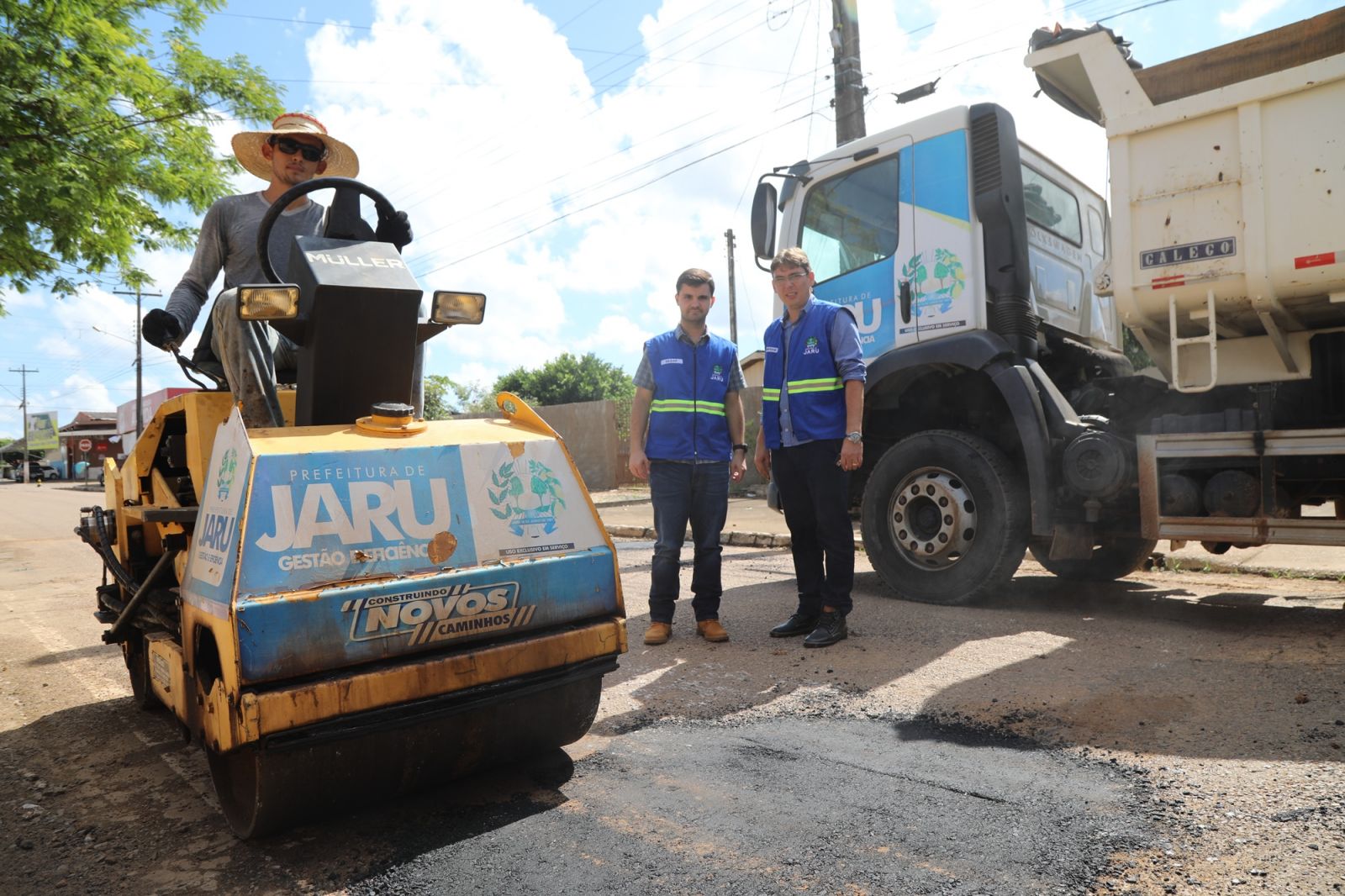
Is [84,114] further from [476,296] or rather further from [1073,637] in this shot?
[1073,637]

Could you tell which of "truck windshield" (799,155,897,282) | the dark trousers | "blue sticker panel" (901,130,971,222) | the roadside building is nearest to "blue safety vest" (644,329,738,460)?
the dark trousers

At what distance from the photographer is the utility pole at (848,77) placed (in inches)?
429

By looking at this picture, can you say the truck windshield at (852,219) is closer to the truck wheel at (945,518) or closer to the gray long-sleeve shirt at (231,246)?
the truck wheel at (945,518)

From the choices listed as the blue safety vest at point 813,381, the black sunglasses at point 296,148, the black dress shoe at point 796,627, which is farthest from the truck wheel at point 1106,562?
the black sunglasses at point 296,148

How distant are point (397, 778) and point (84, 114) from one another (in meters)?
8.93

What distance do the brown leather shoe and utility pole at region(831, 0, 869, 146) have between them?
780 cm

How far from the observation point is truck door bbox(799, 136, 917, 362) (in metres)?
5.88

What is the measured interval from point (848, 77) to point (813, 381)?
766 cm

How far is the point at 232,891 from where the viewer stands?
218 centimetres

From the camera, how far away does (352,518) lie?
2.39 metres

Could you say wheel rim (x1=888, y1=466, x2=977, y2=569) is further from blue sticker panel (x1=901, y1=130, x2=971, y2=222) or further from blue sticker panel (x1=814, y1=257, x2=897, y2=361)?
blue sticker panel (x1=901, y1=130, x2=971, y2=222)

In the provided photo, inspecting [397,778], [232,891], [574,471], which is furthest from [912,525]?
[232,891]

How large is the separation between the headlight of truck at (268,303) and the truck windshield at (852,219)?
4.26m

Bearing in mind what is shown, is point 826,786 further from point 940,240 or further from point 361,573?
point 940,240
